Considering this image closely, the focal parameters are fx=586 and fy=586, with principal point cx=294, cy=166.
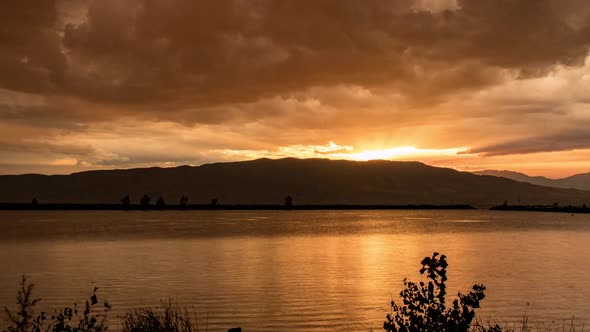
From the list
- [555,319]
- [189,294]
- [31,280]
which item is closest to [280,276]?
[189,294]

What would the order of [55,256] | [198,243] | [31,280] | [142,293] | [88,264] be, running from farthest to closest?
1. [198,243]
2. [55,256]
3. [88,264]
4. [31,280]
5. [142,293]

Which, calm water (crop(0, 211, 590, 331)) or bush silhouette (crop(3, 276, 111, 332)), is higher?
bush silhouette (crop(3, 276, 111, 332))

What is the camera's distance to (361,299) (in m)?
35.1

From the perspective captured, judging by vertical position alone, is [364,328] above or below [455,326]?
below

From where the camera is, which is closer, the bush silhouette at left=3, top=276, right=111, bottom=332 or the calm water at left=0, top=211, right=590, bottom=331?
the bush silhouette at left=3, top=276, right=111, bottom=332

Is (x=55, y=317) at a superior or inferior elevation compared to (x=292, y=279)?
superior

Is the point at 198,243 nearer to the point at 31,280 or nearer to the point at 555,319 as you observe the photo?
the point at 31,280

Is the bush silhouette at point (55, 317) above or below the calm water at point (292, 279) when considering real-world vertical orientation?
above

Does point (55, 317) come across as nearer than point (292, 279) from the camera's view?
Yes

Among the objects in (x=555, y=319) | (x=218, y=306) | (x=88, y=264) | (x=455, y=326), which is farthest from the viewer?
(x=88, y=264)

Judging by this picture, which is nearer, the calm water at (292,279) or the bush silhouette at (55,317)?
the bush silhouette at (55,317)

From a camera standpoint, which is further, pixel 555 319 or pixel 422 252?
pixel 422 252

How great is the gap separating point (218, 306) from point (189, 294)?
15.5 ft

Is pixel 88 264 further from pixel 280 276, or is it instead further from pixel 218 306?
pixel 218 306
